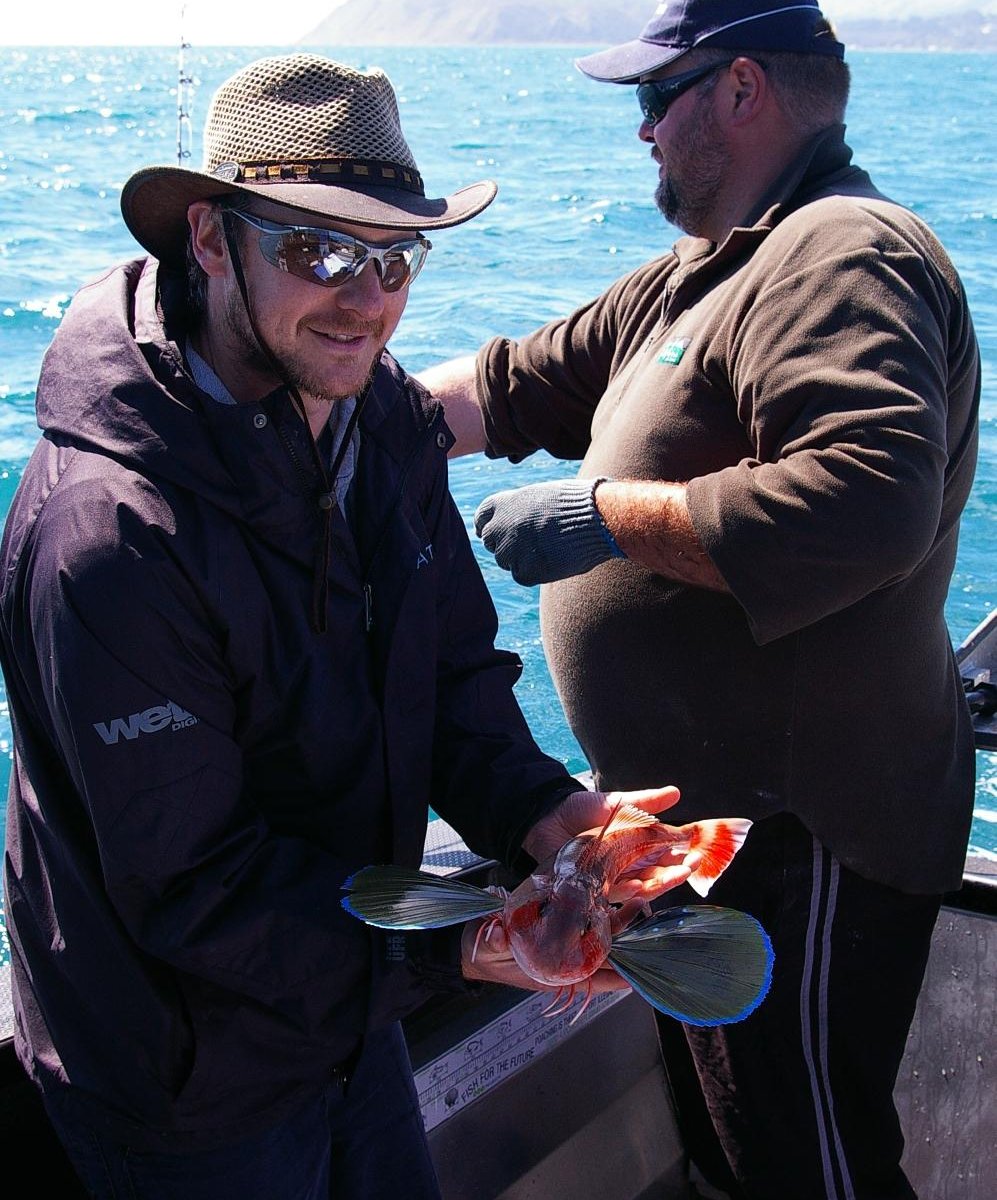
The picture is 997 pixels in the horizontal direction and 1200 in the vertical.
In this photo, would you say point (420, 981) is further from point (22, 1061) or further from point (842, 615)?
point (842, 615)

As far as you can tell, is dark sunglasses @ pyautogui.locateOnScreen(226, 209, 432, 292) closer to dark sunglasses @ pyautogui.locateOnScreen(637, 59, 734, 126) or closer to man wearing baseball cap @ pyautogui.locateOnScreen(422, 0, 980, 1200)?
man wearing baseball cap @ pyautogui.locateOnScreen(422, 0, 980, 1200)

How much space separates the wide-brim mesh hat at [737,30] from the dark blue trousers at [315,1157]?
2.00m

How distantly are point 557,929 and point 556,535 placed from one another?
89 cm

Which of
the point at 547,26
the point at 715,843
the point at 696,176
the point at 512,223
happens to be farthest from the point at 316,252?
the point at 547,26

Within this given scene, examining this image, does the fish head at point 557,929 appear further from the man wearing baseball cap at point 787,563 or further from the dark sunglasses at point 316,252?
the dark sunglasses at point 316,252

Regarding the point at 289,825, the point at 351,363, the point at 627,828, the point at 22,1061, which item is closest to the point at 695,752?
the point at 627,828

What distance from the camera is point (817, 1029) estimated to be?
8.00 ft

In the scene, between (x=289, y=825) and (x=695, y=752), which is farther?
(x=695, y=752)

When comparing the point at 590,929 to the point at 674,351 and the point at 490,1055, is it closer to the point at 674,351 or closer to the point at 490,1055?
the point at 490,1055

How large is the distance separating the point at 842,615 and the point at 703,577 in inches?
10.4

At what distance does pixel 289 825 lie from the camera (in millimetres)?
1831

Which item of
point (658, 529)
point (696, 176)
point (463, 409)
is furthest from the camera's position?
point (463, 409)

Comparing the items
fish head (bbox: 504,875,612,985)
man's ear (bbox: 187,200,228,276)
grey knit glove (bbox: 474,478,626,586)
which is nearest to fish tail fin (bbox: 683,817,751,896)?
fish head (bbox: 504,875,612,985)

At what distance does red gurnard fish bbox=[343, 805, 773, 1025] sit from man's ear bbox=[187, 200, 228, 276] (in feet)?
2.80
